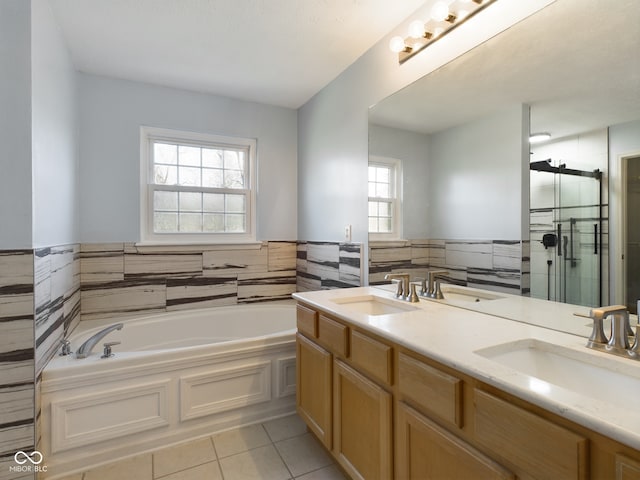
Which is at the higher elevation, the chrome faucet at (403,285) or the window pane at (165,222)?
the window pane at (165,222)

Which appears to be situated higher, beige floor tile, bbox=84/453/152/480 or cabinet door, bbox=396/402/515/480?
cabinet door, bbox=396/402/515/480

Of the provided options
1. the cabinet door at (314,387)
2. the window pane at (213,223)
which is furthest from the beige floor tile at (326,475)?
the window pane at (213,223)

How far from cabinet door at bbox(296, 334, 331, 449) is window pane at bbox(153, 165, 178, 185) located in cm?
183

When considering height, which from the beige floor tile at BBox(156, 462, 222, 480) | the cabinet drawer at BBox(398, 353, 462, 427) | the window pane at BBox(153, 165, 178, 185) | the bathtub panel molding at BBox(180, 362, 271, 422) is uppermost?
the window pane at BBox(153, 165, 178, 185)

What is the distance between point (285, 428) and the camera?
210 centimetres

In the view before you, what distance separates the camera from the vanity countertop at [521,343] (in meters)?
0.69

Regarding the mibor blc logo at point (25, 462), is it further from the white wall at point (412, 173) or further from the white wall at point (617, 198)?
the white wall at point (617, 198)

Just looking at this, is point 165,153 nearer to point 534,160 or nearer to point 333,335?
point 333,335

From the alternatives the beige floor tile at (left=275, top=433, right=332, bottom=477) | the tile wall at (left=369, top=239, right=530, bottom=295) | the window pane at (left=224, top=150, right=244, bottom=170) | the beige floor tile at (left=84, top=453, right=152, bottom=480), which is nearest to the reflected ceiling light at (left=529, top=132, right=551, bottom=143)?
the tile wall at (left=369, top=239, right=530, bottom=295)

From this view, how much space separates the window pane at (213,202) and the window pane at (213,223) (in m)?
0.05

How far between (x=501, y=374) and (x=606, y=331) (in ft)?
1.84

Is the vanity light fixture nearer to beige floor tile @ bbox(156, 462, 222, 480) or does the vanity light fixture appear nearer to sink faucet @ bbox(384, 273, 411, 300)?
sink faucet @ bbox(384, 273, 411, 300)

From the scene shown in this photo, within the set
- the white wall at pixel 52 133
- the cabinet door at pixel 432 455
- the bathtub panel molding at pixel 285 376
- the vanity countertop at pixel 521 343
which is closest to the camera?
the vanity countertop at pixel 521 343

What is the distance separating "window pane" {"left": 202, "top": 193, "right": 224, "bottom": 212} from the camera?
304 centimetres
